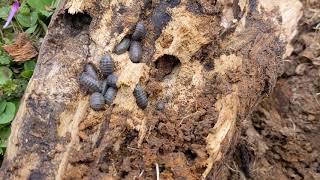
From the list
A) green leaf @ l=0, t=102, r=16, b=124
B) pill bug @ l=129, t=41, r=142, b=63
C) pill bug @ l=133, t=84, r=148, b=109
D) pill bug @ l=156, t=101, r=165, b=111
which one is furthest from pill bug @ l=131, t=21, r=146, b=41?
green leaf @ l=0, t=102, r=16, b=124

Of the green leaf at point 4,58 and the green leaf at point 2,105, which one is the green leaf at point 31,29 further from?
the green leaf at point 2,105

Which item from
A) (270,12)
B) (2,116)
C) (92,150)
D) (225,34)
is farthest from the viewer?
(2,116)

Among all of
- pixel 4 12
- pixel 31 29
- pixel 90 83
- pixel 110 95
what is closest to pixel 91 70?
pixel 90 83

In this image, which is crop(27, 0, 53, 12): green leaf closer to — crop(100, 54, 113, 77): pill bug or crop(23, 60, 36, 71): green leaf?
crop(23, 60, 36, 71): green leaf

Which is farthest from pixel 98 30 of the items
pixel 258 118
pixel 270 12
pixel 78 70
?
pixel 258 118

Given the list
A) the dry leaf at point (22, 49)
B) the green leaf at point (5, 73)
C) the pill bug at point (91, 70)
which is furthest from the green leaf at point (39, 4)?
the pill bug at point (91, 70)

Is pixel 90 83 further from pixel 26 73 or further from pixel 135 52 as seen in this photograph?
pixel 26 73

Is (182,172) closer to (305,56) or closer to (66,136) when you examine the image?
(66,136)
